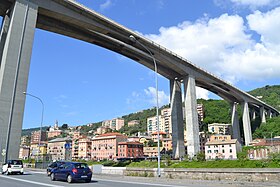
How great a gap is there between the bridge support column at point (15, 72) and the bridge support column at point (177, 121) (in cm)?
3466

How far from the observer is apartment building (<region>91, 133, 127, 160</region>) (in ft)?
397

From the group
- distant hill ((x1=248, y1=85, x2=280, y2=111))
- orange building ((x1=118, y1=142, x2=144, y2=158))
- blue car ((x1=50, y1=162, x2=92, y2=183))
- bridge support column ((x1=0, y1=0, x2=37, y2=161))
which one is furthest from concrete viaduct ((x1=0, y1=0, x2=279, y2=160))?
distant hill ((x1=248, y1=85, x2=280, y2=111))

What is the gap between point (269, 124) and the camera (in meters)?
111

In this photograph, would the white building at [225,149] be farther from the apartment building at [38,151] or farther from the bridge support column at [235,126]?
the apartment building at [38,151]

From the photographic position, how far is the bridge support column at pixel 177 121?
5703 cm

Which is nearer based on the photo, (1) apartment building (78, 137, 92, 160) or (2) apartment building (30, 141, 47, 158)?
(2) apartment building (30, 141, 47, 158)

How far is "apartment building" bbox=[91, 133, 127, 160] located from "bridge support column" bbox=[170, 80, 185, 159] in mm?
65783

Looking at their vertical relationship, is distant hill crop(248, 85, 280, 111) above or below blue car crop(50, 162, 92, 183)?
above

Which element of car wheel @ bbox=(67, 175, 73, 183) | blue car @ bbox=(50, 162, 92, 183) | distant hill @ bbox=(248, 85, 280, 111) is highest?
distant hill @ bbox=(248, 85, 280, 111)

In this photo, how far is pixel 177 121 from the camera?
57.7 m


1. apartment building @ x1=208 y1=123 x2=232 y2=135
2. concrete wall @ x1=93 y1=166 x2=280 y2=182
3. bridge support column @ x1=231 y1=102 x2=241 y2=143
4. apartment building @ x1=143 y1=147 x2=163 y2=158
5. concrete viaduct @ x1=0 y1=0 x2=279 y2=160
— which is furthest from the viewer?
apartment building @ x1=208 y1=123 x2=232 y2=135

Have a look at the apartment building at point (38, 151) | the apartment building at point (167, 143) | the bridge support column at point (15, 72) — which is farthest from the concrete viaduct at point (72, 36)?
the apartment building at point (167, 143)

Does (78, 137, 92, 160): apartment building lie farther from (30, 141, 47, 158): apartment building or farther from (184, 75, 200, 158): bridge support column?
(184, 75, 200, 158): bridge support column

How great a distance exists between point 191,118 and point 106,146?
76027mm
